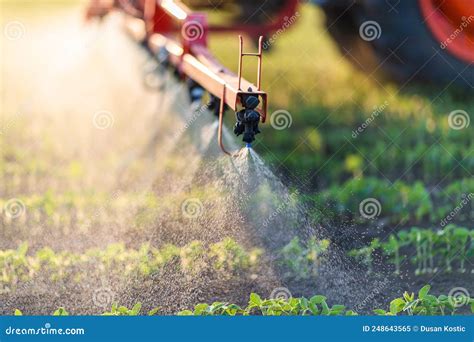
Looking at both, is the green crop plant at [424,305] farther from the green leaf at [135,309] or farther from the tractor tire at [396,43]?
the tractor tire at [396,43]

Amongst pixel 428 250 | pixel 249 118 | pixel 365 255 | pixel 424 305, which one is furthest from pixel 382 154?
pixel 249 118

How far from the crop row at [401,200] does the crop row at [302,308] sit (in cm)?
110

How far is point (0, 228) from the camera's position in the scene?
19.1 feet

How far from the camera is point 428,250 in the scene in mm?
5512

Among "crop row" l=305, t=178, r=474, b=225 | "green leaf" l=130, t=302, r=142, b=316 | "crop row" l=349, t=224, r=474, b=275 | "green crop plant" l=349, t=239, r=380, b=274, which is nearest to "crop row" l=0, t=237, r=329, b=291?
"green crop plant" l=349, t=239, r=380, b=274

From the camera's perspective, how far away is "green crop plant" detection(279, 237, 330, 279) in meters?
5.18

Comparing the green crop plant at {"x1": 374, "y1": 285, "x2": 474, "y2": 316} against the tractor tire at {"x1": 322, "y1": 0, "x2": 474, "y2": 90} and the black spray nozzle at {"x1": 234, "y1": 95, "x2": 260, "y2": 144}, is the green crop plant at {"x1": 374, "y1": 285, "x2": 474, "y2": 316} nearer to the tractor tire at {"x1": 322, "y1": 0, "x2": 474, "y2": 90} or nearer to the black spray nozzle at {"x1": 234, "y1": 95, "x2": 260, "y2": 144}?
the black spray nozzle at {"x1": 234, "y1": 95, "x2": 260, "y2": 144}

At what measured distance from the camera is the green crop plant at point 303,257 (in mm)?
5176

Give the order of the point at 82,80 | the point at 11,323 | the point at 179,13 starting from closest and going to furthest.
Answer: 1. the point at 11,323
2. the point at 179,13
3. the point at 82,80

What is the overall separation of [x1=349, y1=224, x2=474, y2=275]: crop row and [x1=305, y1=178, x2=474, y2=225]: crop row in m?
0.40

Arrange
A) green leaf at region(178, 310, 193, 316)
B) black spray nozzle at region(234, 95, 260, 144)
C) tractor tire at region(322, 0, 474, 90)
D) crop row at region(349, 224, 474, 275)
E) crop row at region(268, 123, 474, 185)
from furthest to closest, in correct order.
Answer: tractor tire at region(322, 0, 474, 90), crop row at region(268, 123, 474, 185), crop row at region(349, 224, 474, 275), black spray nozzle at region(234, 95, 260, 144), green leaf at region(178, 310, 193, 316)

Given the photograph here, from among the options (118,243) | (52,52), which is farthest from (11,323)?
(52,52)

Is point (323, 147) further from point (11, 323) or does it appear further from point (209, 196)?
point (11, 323)

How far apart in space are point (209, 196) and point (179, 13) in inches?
59.6
